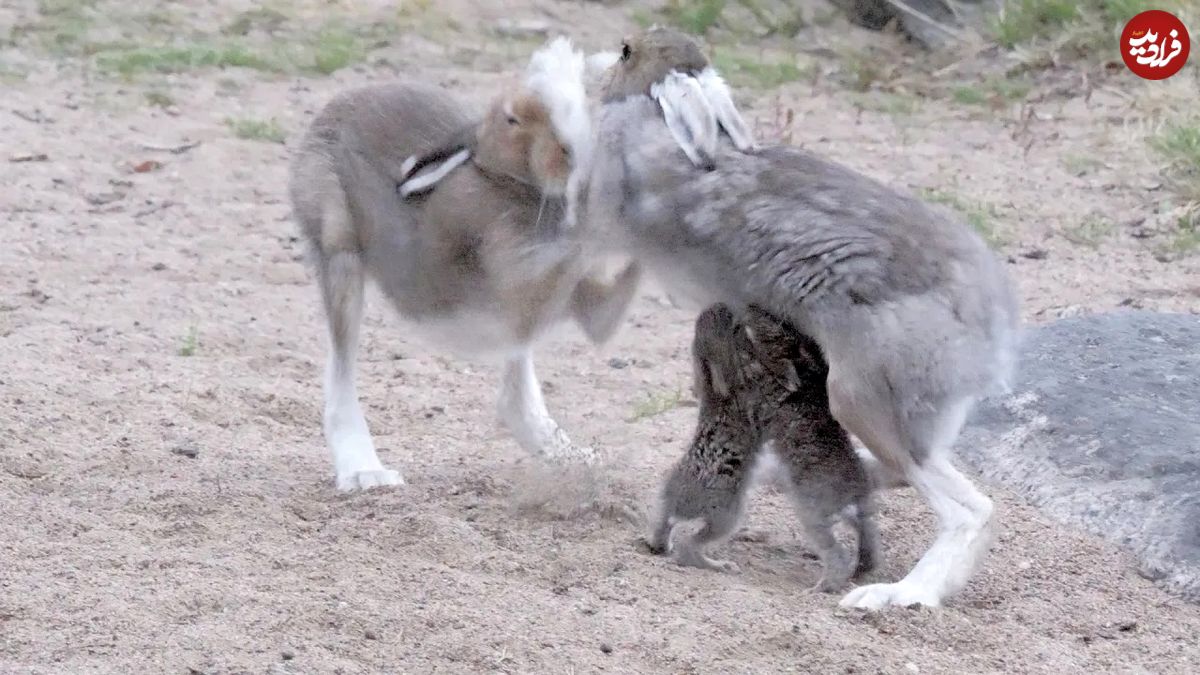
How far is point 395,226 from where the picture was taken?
18.6ft

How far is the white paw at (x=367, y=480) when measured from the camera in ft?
17.9

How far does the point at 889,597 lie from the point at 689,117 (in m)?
1.52

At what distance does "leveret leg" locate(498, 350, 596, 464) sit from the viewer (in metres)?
6.02

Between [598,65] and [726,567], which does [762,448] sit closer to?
[726,567]

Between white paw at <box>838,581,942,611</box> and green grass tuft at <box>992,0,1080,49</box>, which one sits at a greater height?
green grass tuft at <box>992,0,1080,49</box>

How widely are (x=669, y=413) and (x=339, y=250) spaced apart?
4.84 ft

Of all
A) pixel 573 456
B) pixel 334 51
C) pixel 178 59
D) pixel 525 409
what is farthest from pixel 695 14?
pixel 573 456

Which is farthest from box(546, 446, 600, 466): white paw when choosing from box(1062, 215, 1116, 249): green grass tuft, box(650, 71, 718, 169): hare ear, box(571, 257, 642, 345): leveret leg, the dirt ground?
box(1062, 215, 1116, 249): green grass tuft

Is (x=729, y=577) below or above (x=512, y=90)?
below

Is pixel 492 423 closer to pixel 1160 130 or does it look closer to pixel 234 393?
pixel 234 393

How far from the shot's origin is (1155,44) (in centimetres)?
1102

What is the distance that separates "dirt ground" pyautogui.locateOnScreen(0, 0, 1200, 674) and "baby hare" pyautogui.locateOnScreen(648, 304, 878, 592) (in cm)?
17

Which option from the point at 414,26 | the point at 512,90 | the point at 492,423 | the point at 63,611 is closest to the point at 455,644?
the point at 63,611

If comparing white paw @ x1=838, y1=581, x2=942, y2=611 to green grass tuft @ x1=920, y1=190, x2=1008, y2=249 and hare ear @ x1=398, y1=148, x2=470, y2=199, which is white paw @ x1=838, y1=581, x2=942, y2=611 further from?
green grass tuft @ x1=920, y1=190, x2=1008, y2=249
